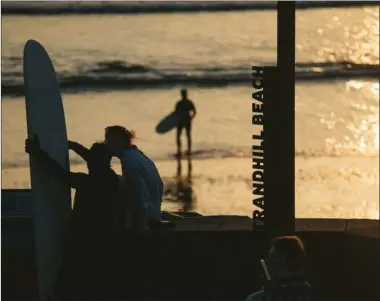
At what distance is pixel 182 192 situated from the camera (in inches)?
563

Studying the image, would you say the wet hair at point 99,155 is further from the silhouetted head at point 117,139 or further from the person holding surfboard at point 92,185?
the silhouetted head at point 117,139

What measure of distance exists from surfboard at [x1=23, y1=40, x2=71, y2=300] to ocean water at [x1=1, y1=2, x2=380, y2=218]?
5.28 meters

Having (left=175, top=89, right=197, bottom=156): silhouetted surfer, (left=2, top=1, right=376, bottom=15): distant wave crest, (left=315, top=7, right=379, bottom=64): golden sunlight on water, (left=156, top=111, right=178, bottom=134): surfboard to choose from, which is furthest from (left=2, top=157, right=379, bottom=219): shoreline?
(left=2, top=1, right=376, bottom=15): distant wave crest

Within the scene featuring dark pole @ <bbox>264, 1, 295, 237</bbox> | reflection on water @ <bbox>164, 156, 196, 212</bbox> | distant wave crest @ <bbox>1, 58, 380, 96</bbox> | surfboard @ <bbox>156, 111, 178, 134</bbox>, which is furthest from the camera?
distant wave crest @ <bbox>1, 58, 380, 96</bbox>

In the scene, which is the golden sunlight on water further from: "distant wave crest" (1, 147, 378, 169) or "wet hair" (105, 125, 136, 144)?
"wet hair" (105, 125, 136, 144)

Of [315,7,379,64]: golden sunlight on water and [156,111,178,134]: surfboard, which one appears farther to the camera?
[315,7,379,64]: golden sunlight on water

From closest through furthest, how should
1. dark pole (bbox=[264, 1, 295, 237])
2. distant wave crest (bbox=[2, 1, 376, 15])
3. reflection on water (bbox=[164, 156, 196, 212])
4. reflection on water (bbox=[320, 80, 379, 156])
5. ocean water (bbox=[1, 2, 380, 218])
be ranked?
1. dark pole (bbox=[264, 1, 295, 237])
2. reflection on water (bbox=[164, 156, 196, 212])
3. ocean water (bbox=[1, 2, 380, 218])
4. reflection on water (bbox=[320, 80, 379, 156])
5. distant wave crest (bbox=[2, 1, 376, 15])

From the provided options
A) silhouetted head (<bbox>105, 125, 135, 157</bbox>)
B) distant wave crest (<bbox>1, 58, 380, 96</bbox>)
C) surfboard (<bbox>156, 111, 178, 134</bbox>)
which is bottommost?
surfboard (<bbox>156, 111, 178, 134</bbox>)

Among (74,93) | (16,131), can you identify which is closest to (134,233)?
(16,131)

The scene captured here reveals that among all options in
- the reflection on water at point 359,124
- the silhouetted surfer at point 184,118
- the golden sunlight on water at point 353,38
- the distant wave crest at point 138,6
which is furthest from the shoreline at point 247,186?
the distant wave crest at point 138,6

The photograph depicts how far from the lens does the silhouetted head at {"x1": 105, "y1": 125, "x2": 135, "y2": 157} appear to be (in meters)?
7.54

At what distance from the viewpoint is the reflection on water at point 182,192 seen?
13.5 metres

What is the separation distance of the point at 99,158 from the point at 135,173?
340 mm

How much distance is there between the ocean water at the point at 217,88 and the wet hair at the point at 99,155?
572cm
